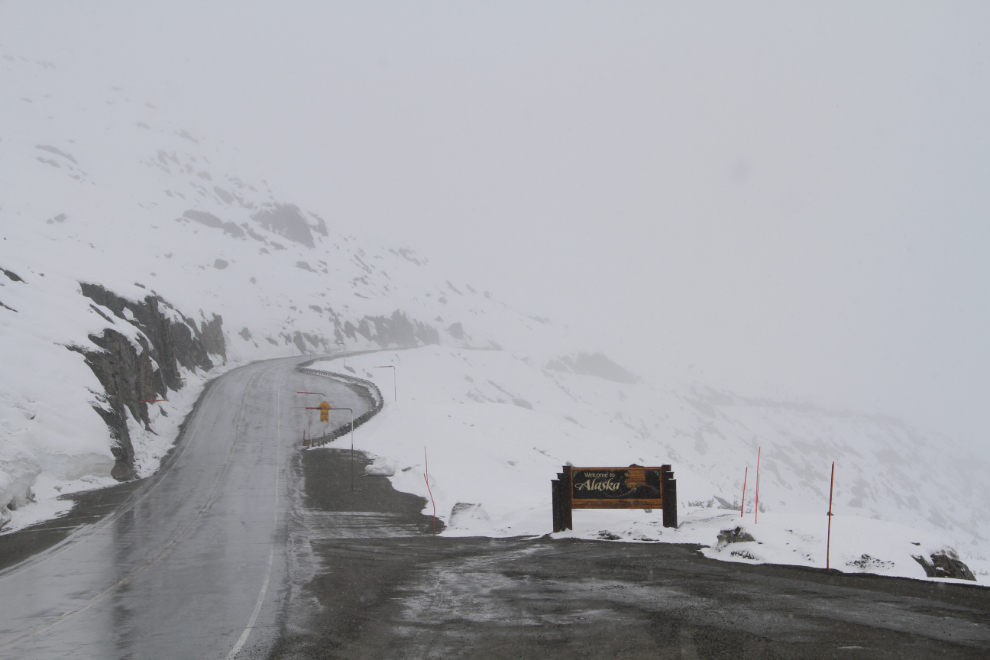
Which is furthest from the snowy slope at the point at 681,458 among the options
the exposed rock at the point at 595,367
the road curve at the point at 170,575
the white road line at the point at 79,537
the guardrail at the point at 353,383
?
the white road line at the point at 79,537

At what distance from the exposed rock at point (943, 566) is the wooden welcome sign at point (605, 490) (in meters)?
5.11

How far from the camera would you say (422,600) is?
29.1 ft

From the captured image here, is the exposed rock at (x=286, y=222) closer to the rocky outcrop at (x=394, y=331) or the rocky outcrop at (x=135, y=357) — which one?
the rocky outcrop at (x=394, y=331)

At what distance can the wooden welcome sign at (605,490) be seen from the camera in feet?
45.3

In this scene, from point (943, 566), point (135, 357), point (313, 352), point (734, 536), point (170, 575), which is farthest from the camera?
point (313, 352)

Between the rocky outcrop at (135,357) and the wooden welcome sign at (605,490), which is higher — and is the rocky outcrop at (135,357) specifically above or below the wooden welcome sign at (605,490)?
above

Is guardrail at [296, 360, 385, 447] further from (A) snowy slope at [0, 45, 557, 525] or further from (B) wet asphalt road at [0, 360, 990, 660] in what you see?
(B) wet asphalt road at [0, 360, 990, 660]

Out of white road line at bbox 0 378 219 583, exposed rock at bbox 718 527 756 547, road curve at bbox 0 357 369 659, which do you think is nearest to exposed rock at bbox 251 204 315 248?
road curve at bbox 0 357 369 659

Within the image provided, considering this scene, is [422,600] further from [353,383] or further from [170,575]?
[353,383]

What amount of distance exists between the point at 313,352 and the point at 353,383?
31301mm

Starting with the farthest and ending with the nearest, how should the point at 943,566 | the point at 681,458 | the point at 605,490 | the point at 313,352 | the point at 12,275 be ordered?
the point at 313,352, the point at 681,458, the point at 12,275, the point at 605,490, the point at 943,566

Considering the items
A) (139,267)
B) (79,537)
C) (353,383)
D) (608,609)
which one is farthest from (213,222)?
(608,609)

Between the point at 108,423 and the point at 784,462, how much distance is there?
80172 mm

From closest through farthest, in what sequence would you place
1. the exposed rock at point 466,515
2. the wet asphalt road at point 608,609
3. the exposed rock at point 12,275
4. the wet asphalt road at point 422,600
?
the wet asphalt road at point 608,609 < the wet asphalt road at point 422,600 < the exposed rock at point 466,515 < the exposed rock at point 12,275
